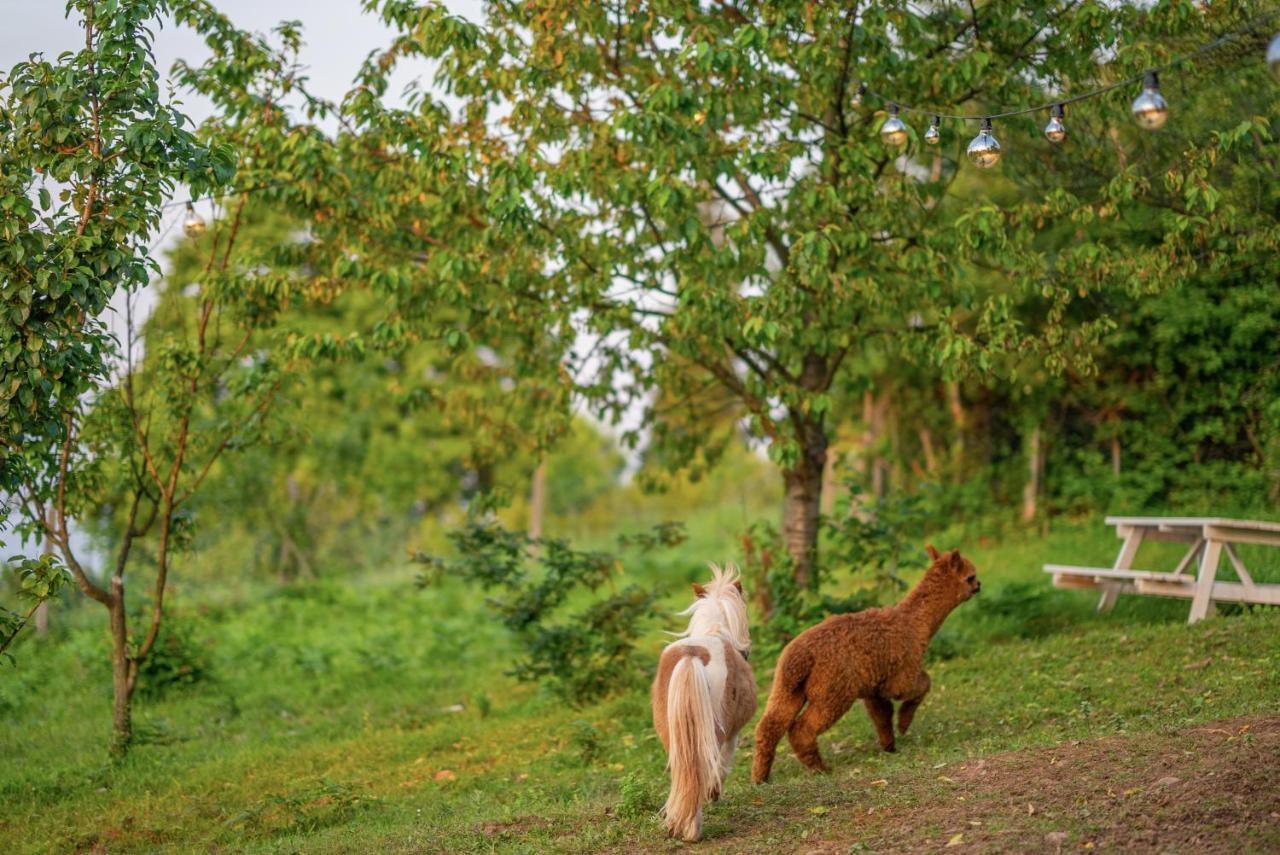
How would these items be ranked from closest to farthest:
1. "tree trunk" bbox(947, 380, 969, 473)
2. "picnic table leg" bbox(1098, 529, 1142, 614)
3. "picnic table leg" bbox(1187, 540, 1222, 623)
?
"picnic table leg" bbox(1187, 540, 1222, 623) < "picnic table leg" bbox(1098, 529, 1142, 614) < "tree trunk" bbox(947, 380, 969, 473)

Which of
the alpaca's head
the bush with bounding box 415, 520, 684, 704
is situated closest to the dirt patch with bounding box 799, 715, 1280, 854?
the alpaca's head

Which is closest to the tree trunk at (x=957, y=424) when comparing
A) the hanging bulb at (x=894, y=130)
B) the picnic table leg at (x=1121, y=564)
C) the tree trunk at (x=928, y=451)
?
the tree trunk at (x=928, y=451)

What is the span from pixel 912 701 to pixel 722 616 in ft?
5.39

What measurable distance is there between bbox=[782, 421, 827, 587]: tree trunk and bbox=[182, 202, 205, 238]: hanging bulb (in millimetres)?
5468

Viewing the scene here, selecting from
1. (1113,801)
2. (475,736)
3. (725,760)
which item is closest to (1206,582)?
(1113,801)

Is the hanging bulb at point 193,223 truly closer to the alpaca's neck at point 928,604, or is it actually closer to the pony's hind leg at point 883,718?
the alpaca's neck at point 928,604

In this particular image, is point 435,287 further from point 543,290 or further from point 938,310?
point 938,310

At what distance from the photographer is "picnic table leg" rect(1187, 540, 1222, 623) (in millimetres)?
9422

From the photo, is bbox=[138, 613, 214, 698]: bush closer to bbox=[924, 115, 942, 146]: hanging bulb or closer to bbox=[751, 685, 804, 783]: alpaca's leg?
bbox=[751, 685, 804, 783]: alpaca's leg

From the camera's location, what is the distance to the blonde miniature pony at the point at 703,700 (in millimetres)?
5586

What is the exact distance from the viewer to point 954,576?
737 centimetres

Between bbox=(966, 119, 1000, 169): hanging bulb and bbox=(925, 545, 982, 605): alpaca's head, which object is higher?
bbox=(966, 119, 1000, 169): hanging bulb

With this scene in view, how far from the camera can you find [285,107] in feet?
32.5

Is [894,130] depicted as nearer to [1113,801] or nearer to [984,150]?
[984,150]
